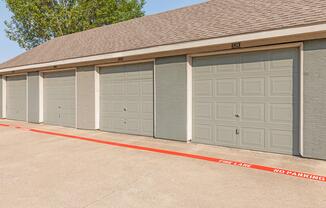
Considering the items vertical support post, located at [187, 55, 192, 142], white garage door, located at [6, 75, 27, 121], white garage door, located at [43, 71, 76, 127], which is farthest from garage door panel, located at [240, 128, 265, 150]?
white garage door, located at [6, 75, 27, 121]

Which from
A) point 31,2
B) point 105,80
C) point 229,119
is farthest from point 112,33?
point 31,2

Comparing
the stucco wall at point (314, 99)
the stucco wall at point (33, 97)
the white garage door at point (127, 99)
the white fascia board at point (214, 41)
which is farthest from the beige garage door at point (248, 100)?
the stucco wall at point (33, 97)

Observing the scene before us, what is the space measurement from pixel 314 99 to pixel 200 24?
469 cm

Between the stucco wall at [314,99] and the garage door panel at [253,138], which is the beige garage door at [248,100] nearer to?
the garage door panel at [253,138]

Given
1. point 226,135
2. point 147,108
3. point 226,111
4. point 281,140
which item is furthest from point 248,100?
point 147,108

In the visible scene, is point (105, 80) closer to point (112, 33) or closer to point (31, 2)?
point (112, 33)

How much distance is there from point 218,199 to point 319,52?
4.87 meters

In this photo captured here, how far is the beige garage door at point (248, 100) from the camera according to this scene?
665 cm

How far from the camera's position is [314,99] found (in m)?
6.21

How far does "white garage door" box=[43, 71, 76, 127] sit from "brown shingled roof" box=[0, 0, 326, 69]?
1075 mm

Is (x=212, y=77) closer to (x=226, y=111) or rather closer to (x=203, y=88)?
(x=203, y=88)

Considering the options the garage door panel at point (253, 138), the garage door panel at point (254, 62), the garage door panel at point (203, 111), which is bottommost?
the garage door panel at point (253, 138)

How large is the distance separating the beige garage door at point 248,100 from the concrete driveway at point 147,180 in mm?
487

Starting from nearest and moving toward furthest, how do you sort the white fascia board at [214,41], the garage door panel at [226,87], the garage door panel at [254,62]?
the white fascia board at [214,41]
the garage door panel at [254,62]
the garage door panel at [226,87]
